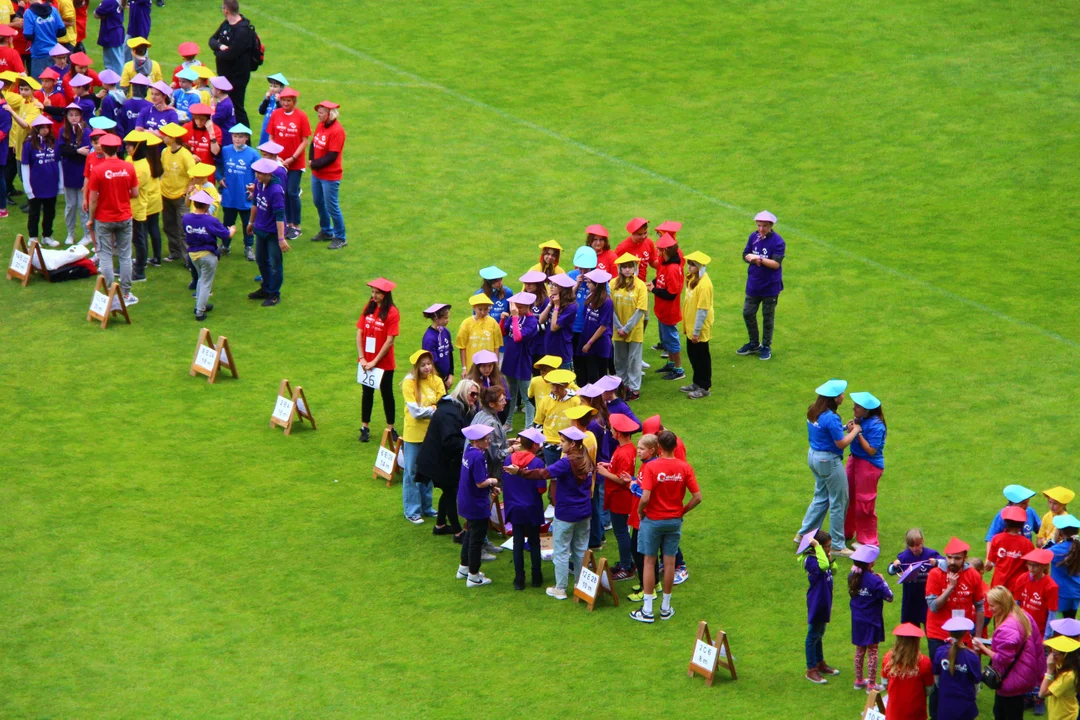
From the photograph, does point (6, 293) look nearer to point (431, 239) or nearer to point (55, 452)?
point (55, 452)

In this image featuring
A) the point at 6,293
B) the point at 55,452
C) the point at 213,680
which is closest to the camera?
the point at 213,680

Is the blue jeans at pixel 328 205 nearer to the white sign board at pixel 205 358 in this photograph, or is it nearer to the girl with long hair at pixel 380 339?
the white sign board at pixel 205 358

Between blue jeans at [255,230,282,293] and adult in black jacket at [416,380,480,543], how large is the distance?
5471 millimetres

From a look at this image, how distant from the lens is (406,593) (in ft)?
42.4

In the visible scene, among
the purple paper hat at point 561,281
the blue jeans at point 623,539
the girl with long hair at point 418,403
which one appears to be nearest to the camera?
the blue jeans at point 623,539

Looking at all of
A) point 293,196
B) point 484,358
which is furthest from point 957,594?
point 293,196

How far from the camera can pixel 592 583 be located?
41.4ft

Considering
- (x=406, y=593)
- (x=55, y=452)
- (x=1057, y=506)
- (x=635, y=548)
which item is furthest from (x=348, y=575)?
(x=1057, y=506)

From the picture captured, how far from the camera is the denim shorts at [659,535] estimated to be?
40.5 ft

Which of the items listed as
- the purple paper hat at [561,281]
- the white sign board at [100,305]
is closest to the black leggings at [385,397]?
the purple paper hat at [561,281]

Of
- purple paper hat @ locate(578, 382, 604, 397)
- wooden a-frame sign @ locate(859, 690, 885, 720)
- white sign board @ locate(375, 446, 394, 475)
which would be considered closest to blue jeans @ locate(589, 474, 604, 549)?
purple paper hat @ locate(578, 382, 604, 397)

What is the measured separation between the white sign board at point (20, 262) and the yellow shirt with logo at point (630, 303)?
28.3 ft

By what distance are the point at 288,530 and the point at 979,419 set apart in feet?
27.6

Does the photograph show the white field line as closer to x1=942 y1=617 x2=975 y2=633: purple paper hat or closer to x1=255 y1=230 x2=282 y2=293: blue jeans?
x1=255 y1=230 x2=282 y2=293: blue jeans
